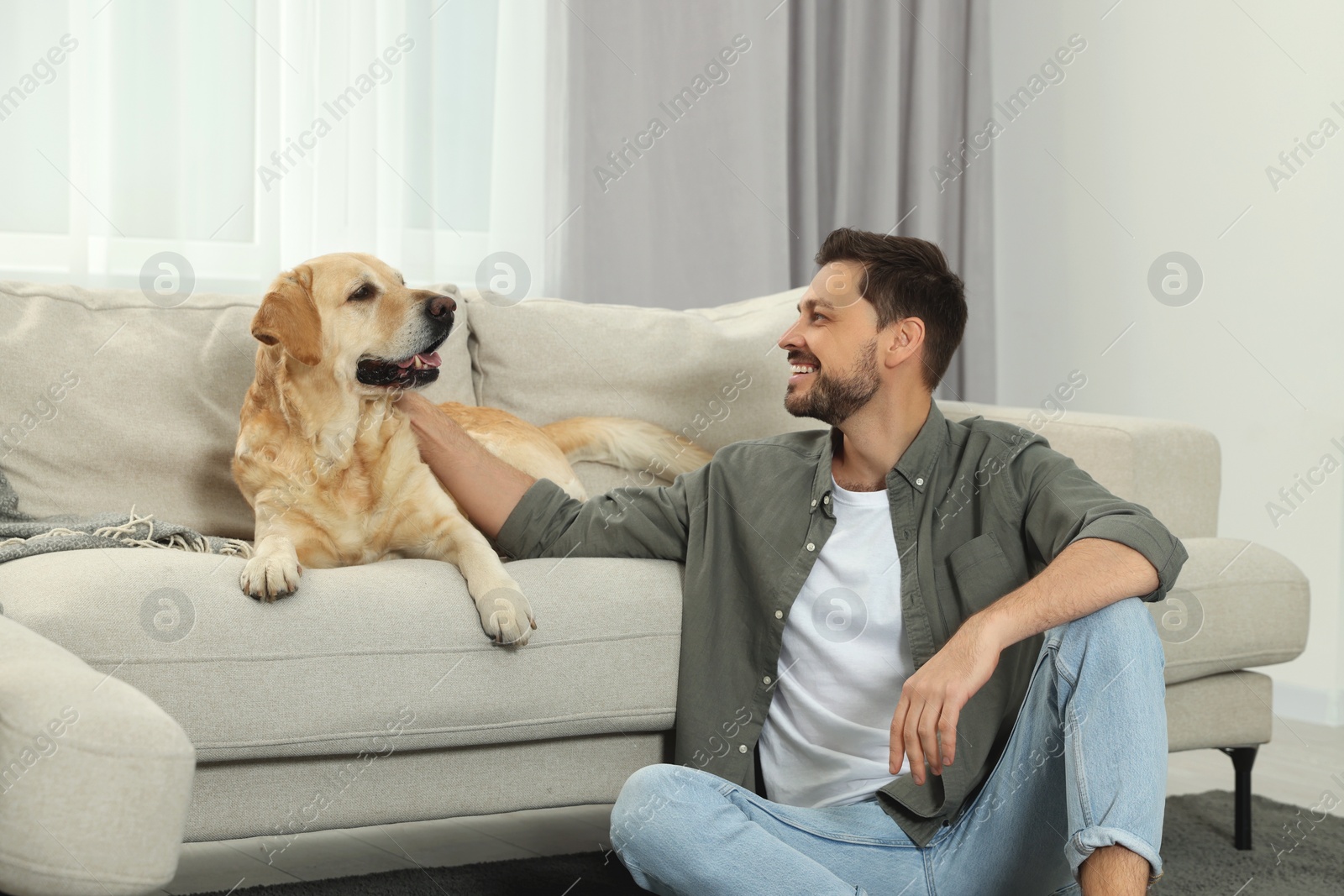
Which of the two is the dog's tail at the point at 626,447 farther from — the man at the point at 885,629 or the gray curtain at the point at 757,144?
the gray curtain at the point at 757,144

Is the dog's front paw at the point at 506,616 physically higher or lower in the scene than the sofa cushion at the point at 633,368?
lower

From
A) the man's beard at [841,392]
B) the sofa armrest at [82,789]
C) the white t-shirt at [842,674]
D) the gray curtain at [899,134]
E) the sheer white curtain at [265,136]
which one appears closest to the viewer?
the sofa armrest at [82,789]

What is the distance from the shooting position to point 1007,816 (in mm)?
1353

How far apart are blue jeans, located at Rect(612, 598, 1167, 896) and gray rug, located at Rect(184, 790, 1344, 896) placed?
521mm

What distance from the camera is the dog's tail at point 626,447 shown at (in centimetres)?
223

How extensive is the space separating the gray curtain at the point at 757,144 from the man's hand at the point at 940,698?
7.05ft

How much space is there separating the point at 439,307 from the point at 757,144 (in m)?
1.94

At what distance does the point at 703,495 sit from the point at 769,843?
1.89 ft

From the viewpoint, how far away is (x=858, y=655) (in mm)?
1519

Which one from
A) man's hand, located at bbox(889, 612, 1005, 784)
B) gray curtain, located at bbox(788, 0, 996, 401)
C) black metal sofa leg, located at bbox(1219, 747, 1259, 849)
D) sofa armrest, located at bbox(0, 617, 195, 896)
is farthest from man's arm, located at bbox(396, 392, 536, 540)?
Result: gray curtain, located at bbox(788, 0, 996, 401)

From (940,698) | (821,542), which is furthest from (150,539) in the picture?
(940,698)

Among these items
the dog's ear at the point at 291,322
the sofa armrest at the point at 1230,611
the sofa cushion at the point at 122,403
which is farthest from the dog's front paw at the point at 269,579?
the sofa armrest at the point at 1230,611

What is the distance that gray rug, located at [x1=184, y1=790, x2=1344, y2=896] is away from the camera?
1.79m

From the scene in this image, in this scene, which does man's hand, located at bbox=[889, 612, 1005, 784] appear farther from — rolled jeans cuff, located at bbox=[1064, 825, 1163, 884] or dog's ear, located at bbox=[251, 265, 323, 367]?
dog's ear, located at bbox=[251, 265, 323, 367]
